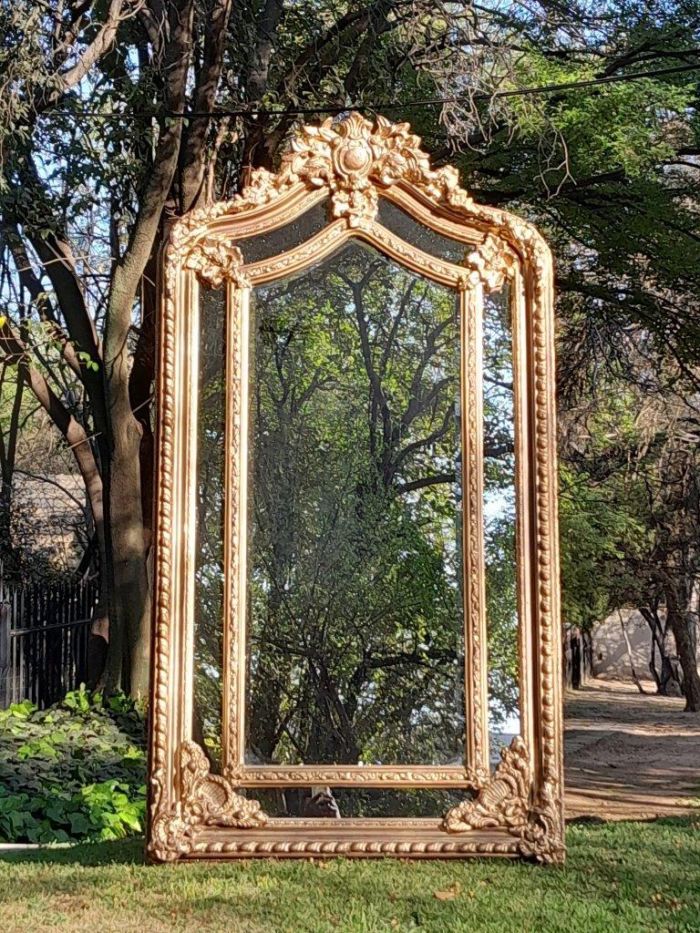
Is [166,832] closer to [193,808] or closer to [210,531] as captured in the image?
[193,808]

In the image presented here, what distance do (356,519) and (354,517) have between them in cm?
1

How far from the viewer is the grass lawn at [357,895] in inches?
149

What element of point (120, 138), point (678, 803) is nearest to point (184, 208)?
point (120, 138)

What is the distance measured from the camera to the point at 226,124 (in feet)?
31.2

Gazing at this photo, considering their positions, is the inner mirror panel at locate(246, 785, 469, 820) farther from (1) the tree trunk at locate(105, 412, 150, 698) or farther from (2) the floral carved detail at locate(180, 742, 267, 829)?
(1) the tree trunk at locate(105, 412, 150, 698)

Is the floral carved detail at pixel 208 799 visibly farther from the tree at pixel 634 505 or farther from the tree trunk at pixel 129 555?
the tree at pixel 634 505

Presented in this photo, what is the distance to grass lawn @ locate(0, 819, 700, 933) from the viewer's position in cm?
378

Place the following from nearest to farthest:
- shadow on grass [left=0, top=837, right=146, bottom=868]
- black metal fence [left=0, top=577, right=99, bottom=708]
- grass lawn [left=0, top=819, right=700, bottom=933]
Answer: grass lawn [left=0, top=819, right=700, bottom=933]
shadow on grass [left=0, top=837, right=146, bottom=868]
black metal fence [left=0, top=577, right=99, bottom=708]

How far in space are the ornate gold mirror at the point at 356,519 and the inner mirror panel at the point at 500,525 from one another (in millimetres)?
10

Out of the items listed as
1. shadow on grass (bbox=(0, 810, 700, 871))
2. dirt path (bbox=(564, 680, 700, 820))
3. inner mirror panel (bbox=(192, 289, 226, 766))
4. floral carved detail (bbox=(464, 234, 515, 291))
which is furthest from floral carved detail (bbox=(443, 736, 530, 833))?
dirt path (bbox=(564, 680, 700, 820))

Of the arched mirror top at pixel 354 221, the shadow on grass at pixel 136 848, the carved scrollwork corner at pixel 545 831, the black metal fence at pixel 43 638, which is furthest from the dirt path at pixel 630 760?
the black metal fence at pixel 43 638

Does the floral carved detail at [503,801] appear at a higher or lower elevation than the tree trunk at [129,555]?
lower

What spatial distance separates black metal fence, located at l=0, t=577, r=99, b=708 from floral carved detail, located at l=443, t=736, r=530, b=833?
7.06 m

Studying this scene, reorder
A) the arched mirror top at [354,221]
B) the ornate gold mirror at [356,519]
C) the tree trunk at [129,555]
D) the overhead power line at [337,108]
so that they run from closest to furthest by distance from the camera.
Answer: the ornate gold mirror at [356,519]
the arched mirror top at [354,221]
the overhead power line at [337,108]
the tree trunk at [129,555]
